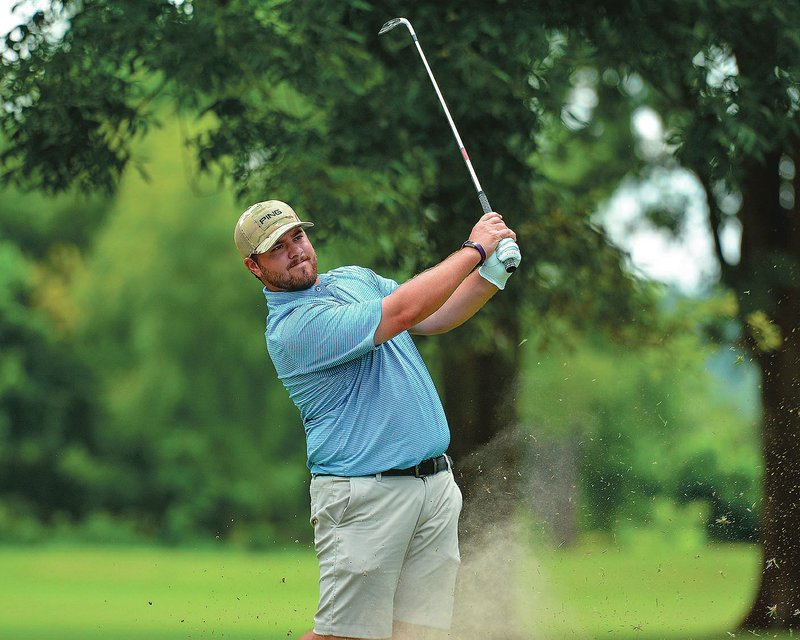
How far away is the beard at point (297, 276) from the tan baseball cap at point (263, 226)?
0.37 feet

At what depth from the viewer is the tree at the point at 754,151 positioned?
8156 millimetres

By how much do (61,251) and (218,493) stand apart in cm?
791

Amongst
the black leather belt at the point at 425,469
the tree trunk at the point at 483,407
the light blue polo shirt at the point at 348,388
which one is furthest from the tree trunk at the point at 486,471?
the light blue polo shirt at the point at 348,388

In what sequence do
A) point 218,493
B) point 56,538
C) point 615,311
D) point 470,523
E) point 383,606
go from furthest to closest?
point 56,538 < point 218,493 < point 615,311 < point 470,523 < point 383,606

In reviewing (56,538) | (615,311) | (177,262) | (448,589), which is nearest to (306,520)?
(177,262)

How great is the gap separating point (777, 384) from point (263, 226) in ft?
20.9

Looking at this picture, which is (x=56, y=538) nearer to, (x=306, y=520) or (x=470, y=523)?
(x=306, y=520)

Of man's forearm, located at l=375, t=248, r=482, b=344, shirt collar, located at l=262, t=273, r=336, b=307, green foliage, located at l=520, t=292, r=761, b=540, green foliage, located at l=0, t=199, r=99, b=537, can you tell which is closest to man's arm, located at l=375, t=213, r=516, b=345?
man's forearm, located at l=375, t=248, r=482, b=344

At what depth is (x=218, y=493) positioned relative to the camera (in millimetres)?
33281

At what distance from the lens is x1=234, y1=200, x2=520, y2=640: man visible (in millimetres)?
4613

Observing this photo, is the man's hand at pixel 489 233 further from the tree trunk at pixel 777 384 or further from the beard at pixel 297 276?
the tree trunk at pixel 777 384

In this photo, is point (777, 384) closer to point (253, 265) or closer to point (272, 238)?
point (253, 265)

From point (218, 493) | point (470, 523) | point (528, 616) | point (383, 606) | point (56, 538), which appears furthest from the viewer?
point (56, 538)

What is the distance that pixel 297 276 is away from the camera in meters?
4.75
